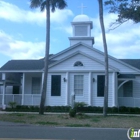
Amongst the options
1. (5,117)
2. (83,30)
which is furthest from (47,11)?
(83,30)

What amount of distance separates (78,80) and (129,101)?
4951 millimetres

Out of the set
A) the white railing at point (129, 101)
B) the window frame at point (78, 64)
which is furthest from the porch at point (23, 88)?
the white railing at point (129, 101)

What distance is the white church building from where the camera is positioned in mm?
25062

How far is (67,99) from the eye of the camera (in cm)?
2508

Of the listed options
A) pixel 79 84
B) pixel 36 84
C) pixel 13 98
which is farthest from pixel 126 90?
pixel 13 98

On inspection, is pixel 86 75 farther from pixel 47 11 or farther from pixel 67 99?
pixel 47 11

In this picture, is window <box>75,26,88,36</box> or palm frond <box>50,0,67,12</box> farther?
window <box>75,26,88,36</box>

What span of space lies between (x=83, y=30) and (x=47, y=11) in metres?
9.76

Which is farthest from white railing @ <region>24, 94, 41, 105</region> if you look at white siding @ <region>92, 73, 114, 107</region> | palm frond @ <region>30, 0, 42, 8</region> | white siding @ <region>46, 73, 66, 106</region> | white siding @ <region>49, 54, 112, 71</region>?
palm frond @ <region>30, 0, 42, 8</region>

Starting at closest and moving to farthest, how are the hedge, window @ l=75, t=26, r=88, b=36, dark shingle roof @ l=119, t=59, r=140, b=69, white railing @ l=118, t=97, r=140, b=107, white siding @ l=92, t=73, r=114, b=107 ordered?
the hedge, white siding @ l=92, t=73, r=114, b=107, white railing @ l=118, t=97, r=140, b=107, window @ l=75, t=26, r=88, b=36, dark shingle roof @ l=119, t=59, r=140, b=69

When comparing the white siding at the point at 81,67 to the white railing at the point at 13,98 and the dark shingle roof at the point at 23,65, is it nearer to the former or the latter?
the dark shingle roof at the point at 23,65

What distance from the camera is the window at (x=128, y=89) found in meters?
27.4

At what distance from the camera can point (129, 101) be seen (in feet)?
86.5

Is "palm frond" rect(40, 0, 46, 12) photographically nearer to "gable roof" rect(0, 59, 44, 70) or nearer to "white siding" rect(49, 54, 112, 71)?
"white siding" rect(49, 54, 112, 71)
